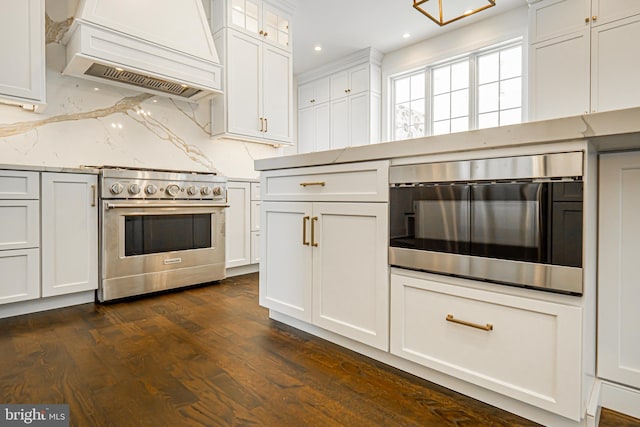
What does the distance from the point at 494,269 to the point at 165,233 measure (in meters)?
2.52

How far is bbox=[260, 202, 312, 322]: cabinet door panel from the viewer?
1880 mm

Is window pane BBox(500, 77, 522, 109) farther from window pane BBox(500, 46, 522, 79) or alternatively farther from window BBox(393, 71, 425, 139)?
window BBox(393, 71, 425, 139)

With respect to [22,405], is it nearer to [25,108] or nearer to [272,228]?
[272,228]

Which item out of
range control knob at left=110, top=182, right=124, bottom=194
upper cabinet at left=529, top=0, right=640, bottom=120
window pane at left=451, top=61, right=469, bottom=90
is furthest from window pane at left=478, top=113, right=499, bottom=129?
range control knob at left=110, top=182, right=124, bottom=194

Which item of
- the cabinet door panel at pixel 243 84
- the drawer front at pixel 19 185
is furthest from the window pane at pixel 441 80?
the drawer front at pixel 19 185

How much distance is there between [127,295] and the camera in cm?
265

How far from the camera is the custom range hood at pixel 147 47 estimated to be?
2529 mm

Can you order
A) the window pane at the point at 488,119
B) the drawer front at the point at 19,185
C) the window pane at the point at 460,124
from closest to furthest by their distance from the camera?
1. the drawer front at the point at 19,185
2. the window pane at the point at 488,119
3. the window pane at the point at 460,124

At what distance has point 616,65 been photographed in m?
2.93

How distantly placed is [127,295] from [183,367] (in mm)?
1369

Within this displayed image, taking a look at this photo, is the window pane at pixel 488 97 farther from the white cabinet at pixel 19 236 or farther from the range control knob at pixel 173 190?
the white cabinet at pixel 19 236

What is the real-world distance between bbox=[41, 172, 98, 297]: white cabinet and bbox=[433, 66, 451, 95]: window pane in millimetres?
3976

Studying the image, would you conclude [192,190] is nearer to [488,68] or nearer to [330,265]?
[330,265]

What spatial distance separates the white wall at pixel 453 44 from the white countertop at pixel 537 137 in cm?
309
